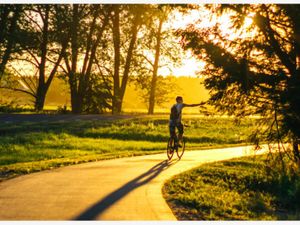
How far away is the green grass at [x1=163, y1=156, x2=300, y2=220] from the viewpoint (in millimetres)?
11273

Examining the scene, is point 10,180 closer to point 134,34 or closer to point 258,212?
point 258,212

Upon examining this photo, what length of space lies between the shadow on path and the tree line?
86.4ft

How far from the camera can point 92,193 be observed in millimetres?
12445

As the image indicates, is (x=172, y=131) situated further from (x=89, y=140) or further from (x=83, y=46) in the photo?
(x=83, y=46)

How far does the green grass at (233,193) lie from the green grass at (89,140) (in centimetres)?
153

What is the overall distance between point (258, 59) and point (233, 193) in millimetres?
3699

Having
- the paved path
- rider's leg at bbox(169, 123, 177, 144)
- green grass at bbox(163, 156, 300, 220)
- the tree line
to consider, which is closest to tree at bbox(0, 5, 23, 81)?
the tree line

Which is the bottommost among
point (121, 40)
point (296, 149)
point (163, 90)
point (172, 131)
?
point (296, 149)

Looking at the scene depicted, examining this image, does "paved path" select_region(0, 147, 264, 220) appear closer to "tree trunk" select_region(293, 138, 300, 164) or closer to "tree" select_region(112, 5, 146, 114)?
"tree trunk" select_region(293, 138, 300, 164)

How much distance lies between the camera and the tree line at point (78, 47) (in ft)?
140

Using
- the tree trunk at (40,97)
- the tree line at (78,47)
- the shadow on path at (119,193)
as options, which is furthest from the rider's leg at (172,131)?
the tree trunk at (40,97)

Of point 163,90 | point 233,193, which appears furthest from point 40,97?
point 233,193

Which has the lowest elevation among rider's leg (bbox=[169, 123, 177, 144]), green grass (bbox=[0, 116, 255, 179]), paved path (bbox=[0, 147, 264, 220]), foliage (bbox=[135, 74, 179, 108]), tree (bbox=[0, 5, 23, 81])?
paved path (bbox=[0, 147, 264, 220])

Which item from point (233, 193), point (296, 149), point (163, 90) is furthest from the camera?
point (163, 90)
